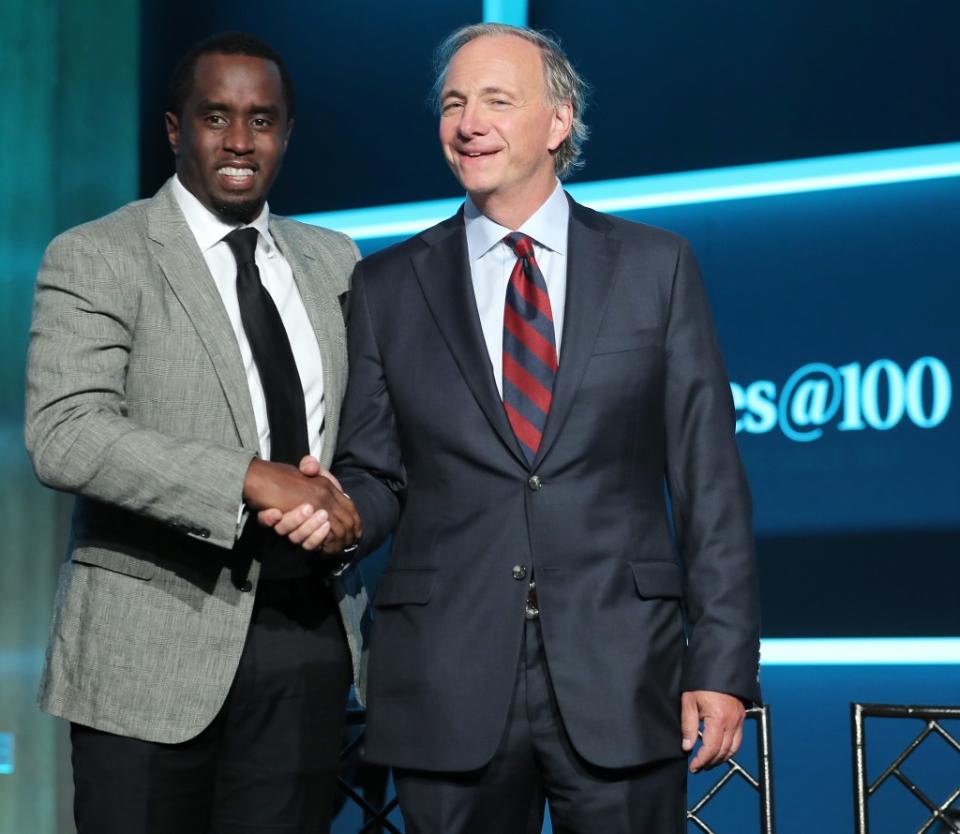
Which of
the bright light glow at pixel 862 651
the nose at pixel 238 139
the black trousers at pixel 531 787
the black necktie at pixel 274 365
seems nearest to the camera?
the black trousers at pixel 531 787

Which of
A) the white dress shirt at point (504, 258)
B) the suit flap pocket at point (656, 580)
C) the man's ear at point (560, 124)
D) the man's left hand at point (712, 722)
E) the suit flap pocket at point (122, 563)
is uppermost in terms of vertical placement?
the man's ear at point (560, 124)

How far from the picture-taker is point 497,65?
7.02ft

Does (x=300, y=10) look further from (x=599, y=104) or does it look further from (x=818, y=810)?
(x=818, y=810)

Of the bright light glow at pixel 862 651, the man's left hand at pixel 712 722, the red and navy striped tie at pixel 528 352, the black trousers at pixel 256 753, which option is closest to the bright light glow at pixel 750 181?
the bright light glow at pixel 862 651

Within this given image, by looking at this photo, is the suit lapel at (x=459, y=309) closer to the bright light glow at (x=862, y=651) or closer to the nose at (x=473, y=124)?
the nose at (x=473, y=124)

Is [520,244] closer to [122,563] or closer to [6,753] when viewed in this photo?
[122,563]

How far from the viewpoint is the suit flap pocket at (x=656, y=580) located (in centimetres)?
192

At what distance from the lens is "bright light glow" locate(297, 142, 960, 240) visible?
3.43 metres

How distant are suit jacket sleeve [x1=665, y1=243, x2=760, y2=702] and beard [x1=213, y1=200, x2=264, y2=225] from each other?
0.71 m

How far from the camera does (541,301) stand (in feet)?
6.65

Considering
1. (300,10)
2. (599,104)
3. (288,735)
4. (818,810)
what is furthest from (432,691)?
(300,10)

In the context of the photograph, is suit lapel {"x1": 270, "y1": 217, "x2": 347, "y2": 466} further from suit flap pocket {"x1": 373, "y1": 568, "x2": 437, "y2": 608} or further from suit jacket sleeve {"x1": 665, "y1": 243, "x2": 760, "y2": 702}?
suit jacket sleeve {"x1": 665, "y1": 243, "x2": 760, "y2": 702}

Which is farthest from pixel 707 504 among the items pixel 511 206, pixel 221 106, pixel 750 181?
pixel 750 181

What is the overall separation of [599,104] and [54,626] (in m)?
2.26
